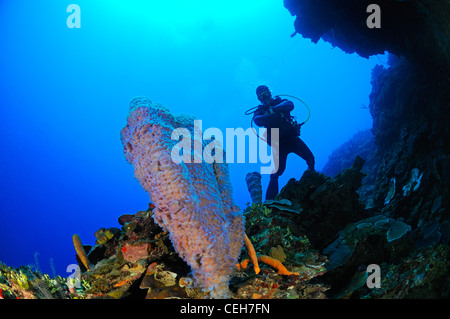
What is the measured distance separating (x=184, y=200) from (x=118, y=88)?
12515 centimetres

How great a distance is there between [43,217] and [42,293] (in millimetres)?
118883

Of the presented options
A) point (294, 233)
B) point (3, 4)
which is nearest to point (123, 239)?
point (294, 233)

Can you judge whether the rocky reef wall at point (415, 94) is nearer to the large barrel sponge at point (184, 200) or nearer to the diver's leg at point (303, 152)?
the diver's leg at point (303, 152)

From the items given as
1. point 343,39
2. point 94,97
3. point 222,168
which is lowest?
point 222,168

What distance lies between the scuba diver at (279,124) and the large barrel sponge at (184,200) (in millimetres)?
5107

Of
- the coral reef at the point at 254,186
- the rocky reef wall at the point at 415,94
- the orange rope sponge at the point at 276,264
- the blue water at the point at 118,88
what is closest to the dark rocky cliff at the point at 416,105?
the rocky reef wall at the point at 415,94

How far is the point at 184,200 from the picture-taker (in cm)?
212

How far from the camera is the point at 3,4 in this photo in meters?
63.0

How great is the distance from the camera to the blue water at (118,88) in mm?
90250

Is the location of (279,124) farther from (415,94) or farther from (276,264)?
(276,264)

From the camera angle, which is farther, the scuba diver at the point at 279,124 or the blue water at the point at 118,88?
the blue water at the point at 118,88

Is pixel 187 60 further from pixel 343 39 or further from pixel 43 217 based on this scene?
pixel 343 39

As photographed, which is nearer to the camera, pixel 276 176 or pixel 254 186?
pixel 254 186

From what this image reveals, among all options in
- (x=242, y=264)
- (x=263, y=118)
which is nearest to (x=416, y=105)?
(x=263, y=118)
